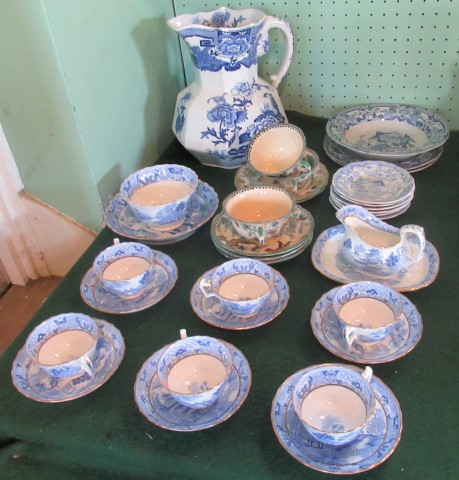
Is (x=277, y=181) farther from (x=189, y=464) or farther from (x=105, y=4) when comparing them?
(x=189, y=464)

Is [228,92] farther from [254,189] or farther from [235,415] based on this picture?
[235,415]

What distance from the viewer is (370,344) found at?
70 centimetres

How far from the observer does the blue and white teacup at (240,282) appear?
0.77 meters

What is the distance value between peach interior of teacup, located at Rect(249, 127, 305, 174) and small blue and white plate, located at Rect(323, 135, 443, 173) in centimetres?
8

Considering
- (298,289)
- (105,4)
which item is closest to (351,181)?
(298,289)

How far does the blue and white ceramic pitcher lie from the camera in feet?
3.22

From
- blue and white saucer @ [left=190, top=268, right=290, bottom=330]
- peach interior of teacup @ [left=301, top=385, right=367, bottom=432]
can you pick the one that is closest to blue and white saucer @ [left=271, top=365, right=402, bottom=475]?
peach interior of teacup @ [left=301, top=385, right=367, bottom=432]

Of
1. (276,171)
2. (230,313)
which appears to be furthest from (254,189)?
(230,313)

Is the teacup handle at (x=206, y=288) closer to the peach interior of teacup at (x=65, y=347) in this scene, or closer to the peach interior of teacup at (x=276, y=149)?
the peach interior of teacup at (x=65, y=347)

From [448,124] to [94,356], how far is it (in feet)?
2.78

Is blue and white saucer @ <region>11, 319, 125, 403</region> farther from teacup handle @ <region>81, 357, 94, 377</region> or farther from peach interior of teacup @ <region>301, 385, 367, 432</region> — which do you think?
peach interior of teacup @ <region>301, 385, 367, 432</region>

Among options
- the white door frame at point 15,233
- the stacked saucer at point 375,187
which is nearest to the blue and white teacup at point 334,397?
the stacked saucer at point 375,187

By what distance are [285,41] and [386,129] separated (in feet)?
0.87

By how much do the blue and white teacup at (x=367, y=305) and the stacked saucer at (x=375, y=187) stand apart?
21 cm
